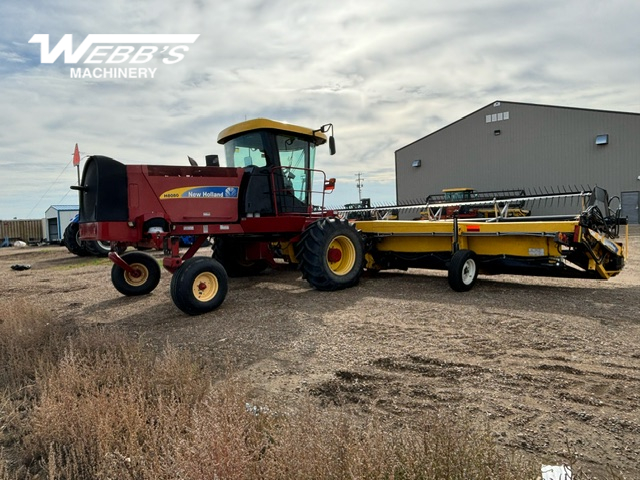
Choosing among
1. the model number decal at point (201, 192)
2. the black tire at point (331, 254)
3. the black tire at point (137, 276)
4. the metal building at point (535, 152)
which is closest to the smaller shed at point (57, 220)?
the metal building at point (535, 152)

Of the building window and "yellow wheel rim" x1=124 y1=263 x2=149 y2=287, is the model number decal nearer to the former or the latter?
"yellow wheel rim" x1=124 y1=263 x2=149 y2=287

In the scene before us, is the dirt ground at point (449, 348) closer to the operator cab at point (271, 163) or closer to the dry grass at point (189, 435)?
the dry grass at point (189, 435)

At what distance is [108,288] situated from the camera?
9.69 meters


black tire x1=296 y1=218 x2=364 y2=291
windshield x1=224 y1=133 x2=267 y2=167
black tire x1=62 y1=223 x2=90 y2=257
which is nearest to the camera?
black tire x1=296 y1=218 x2=364 y2=291

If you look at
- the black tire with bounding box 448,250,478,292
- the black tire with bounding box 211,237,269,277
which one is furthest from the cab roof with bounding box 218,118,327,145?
the black tire with bounding box 448,250,478,292

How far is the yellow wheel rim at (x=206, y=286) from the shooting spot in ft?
22.3

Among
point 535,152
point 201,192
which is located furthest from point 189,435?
point 535,152

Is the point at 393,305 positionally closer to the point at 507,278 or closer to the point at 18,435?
the point at 507,278

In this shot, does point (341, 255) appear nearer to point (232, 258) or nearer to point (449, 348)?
point (232, 258)

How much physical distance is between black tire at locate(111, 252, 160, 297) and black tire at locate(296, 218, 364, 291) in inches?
105

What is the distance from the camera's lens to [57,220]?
100 ft

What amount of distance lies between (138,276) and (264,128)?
3.45 m

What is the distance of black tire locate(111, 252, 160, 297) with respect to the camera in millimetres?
8484

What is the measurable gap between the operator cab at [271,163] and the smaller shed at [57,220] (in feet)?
83.1
